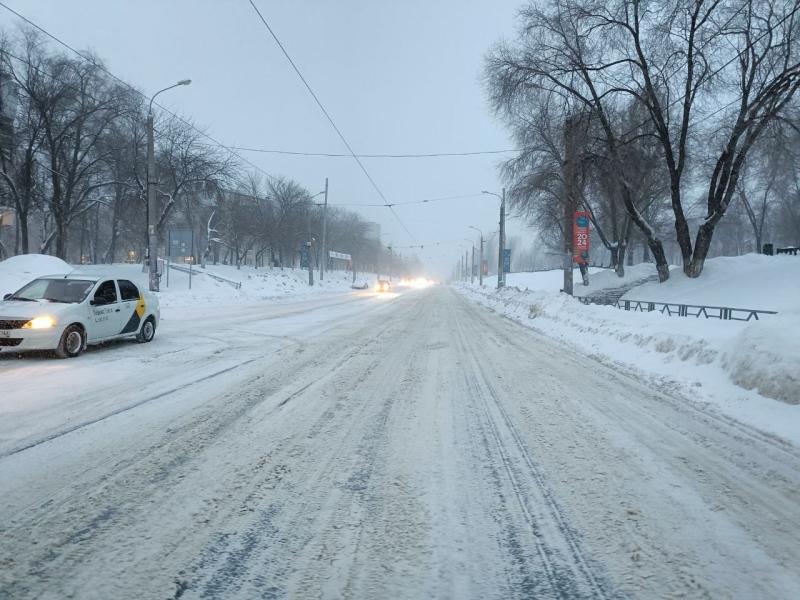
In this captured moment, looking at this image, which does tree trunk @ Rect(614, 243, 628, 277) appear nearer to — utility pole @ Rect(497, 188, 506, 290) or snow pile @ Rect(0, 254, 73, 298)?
utility pole @ Rect(497, 188, 506, 290)

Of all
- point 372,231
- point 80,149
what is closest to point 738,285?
point 80,149

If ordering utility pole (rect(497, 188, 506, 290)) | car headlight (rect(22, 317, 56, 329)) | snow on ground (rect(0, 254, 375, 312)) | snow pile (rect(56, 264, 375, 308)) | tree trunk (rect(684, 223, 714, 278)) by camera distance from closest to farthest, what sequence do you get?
car headlight (rect(22, 317, 56, 329))
snow on ground (rect(0, 254, 375, 312))
tree trunk (rect(684, 223, 714, 278))
snow pile (rect(56, 264, 375, 308))
utility pole (rect(497, 188, 506, 290))

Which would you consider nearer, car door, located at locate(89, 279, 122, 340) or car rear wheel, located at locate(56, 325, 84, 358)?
car rear wheel, located at locate(56, 325, 84, 358)

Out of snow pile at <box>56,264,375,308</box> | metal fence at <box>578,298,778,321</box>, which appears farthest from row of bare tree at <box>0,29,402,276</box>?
metal fence at <box>578,298,778,321</box>

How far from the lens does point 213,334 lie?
38.5 ft

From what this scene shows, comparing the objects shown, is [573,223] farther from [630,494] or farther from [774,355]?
[630,494]

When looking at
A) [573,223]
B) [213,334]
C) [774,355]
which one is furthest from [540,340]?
[573,223]

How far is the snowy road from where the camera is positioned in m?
2.35

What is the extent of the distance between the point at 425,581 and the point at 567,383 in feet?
16.8

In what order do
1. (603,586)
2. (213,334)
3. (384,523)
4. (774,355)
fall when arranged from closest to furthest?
(603,586)
(384,523)
(774,355)
(213,334)

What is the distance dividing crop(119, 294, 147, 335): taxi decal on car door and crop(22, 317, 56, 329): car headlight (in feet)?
5.73

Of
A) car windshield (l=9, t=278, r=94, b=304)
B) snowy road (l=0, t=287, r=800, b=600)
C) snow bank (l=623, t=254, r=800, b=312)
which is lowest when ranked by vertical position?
snowy road (l=0, t=287, r=800, b=600)

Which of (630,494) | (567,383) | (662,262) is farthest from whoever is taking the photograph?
(662,262)

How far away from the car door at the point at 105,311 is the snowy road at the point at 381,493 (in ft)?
8.32
